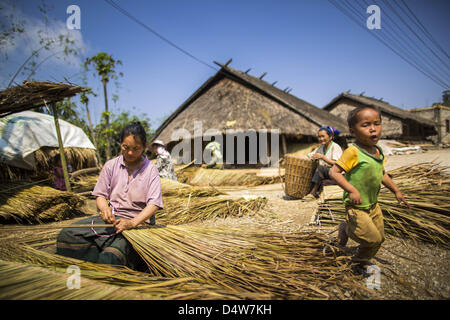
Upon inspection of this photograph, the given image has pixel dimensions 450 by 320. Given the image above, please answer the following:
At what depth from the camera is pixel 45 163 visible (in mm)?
4910

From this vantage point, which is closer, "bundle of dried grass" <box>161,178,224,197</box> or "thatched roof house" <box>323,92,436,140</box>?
"bundle of dried grass" <box>161,178,224,197</box>

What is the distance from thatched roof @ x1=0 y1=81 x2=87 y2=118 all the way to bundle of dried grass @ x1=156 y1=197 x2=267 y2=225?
97.6 inches

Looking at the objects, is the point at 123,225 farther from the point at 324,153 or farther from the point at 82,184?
the point at 82,184

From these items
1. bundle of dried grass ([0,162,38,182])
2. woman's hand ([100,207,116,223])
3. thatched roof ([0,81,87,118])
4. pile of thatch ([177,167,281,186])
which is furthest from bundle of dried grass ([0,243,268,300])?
pile of thatch ([177,167,281,186])

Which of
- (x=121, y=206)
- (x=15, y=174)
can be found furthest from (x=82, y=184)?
(x=121, y=206)

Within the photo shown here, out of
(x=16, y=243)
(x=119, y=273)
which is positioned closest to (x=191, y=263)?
(x=119, y=273)

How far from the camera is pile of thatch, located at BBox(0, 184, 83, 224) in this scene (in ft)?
11.5

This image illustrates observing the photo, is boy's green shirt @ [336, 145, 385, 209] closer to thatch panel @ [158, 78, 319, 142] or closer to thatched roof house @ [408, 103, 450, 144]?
Result: thatch panel @ [158, 78, 319, 142]

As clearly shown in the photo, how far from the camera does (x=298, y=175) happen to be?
12.2ft

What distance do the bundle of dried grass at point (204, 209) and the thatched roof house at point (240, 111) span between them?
19.1 ft

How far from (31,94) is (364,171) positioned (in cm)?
445

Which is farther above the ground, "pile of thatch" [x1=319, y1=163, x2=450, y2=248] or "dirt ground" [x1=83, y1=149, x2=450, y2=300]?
"pile of thatch" [x1=319, y1=163, x2=450, y2=248]

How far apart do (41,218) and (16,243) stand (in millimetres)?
2408

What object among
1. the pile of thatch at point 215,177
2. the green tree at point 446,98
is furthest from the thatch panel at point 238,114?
the green tree at point 446,98
